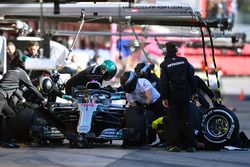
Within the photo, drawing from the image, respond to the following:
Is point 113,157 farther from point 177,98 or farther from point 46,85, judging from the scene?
point 46,85

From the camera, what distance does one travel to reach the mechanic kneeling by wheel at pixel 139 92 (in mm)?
13227

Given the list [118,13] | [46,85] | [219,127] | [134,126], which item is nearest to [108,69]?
[46,85]

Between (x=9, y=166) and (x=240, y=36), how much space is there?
12612mm

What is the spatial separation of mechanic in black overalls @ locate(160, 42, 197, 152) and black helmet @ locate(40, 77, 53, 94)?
2240 millimetres

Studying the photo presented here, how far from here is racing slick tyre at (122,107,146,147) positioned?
13.1 metres

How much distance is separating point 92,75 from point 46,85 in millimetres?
865

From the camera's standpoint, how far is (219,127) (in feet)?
43.4

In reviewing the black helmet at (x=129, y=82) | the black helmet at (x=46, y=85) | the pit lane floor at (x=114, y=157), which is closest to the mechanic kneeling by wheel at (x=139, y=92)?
the black helmet at (x=129, y=82)

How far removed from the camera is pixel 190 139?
12852mm

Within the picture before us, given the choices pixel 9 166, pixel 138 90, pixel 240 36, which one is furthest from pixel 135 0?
pixel 240 36

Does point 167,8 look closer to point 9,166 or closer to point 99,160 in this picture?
point 99,160

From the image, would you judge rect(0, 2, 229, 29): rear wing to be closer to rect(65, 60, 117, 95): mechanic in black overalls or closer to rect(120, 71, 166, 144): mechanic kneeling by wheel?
rect(65, 60, 117, 95): mechanic in black overalls

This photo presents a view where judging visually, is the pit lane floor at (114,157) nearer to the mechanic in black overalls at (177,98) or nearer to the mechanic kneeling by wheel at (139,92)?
the mechanic in black overalls at (177,98)

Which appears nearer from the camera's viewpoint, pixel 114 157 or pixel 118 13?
pixel 114 157
